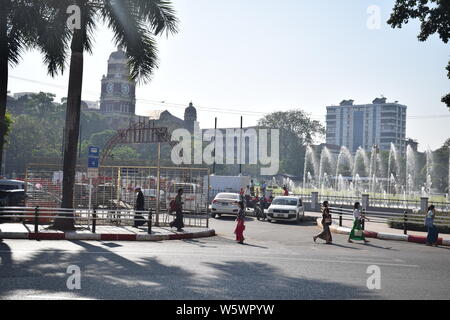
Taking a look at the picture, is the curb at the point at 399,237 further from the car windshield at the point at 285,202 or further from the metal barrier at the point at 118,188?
the metal barrier at the point at 118,188

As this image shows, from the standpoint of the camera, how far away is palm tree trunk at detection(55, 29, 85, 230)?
57.9 feet

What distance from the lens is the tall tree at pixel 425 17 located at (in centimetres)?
2062

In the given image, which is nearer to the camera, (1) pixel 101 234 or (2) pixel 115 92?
(1) pixel 101 234

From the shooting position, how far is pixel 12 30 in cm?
1728

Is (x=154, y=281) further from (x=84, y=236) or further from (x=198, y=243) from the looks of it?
(x=84, y=236)

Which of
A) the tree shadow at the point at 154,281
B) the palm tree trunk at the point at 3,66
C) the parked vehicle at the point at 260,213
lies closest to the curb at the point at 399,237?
the parked vehicle at the point at 260,213

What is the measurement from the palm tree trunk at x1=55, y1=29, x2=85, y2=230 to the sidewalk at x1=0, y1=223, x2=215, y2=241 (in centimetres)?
122

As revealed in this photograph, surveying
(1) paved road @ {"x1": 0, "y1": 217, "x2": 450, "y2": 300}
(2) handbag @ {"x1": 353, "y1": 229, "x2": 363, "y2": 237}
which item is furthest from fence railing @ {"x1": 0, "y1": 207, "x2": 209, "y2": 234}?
(2) handbag @ {"x1": 353, "y1": 229, "x2": 363, "y2": 237}

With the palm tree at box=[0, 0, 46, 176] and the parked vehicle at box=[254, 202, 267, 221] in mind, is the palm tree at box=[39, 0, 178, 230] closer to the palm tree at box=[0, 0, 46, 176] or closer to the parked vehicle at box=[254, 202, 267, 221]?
the palm tree at box=[0, 0, 46, 176]

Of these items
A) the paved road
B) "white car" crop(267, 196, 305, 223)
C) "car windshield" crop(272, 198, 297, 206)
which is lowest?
the paved road

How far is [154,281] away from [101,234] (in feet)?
24.9

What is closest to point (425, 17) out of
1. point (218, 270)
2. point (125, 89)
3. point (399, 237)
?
point (399, 237)

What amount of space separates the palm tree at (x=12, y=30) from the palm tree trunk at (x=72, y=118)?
5.19 feet
